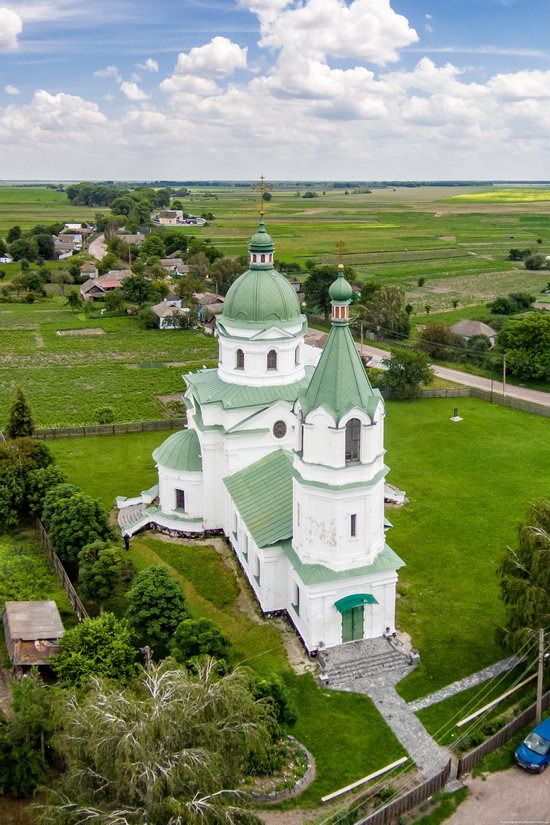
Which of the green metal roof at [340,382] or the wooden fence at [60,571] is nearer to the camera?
the green metal roof at [340,382]

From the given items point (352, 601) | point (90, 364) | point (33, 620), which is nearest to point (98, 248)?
point (90, 364)

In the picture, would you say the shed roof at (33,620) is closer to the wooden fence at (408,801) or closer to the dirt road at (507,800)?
the wooden fence at (408,801)

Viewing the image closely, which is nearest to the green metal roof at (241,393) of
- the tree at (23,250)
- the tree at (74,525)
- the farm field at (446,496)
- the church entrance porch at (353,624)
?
the tree at (74,525)

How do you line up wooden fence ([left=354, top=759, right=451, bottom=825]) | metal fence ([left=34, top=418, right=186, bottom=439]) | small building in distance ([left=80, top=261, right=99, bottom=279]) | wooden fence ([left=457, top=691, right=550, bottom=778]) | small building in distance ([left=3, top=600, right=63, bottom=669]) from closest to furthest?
1. wooden fence ([left=354, top=759, right=451, bottom=825])
2. wooden fence ([left=457, top=691, right=550, bottom=778])
3. small building in distance ([left=3, top=600, right=63, bottom=669])
4. metal fence ([left=34, top=418, right=186, bottom=439])
5. small building in distance ([left=80, top=261, right=99, bottom=279])

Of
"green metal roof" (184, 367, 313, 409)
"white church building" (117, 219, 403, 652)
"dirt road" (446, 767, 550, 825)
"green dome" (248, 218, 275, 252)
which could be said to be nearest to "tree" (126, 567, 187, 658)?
"white church building" (117, 219, 403, 652)

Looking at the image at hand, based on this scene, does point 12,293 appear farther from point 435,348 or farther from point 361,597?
point 361,597

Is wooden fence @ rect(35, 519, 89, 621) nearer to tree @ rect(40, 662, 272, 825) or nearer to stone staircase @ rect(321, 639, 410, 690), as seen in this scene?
stone staircase @ rect(321, 639, 410, 690)

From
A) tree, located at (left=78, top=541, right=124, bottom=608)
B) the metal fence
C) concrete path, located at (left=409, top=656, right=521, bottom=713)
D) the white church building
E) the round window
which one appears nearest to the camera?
concrete path, located at (left=409, top=656, right=521, bottom=713)
